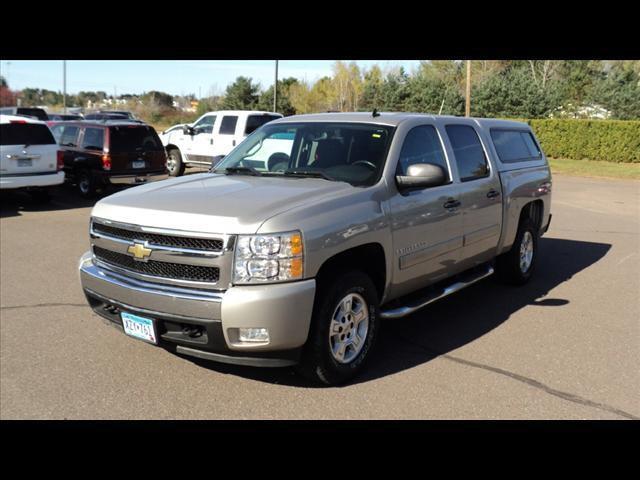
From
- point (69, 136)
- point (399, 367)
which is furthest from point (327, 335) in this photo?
point (69, 136)

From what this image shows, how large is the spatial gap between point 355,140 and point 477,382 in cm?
220

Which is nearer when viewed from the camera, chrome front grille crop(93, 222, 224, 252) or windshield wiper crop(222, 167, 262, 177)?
chrome front grille crop(93, 222, 224, 252)

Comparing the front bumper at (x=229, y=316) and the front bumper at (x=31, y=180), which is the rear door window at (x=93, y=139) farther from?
the front bumper at (x=229, y=316)

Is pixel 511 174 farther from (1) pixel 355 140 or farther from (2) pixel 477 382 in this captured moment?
(2) pixel 477 382

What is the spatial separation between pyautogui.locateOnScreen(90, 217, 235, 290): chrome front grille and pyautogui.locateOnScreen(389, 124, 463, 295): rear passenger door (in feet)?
4.84

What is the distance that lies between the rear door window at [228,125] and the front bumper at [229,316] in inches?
560

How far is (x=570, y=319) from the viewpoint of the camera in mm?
5906

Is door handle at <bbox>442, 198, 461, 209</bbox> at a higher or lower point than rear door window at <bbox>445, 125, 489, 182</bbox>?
lower

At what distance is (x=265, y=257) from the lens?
372 centimetres

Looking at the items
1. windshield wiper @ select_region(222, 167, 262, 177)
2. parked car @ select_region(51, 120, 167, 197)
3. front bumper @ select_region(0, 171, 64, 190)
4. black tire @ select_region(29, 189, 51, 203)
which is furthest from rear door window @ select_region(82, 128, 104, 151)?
windshield wiper @ select_region(222, 167, 262, 177)

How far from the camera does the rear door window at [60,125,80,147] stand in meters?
14.7

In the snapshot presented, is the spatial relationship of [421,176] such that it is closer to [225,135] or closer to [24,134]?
[24,134]

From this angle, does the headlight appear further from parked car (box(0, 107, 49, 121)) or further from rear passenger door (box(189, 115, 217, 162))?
parked car (box(0, 107, 49, 121))

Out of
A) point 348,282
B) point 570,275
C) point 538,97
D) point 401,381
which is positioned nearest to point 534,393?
point 401,381
